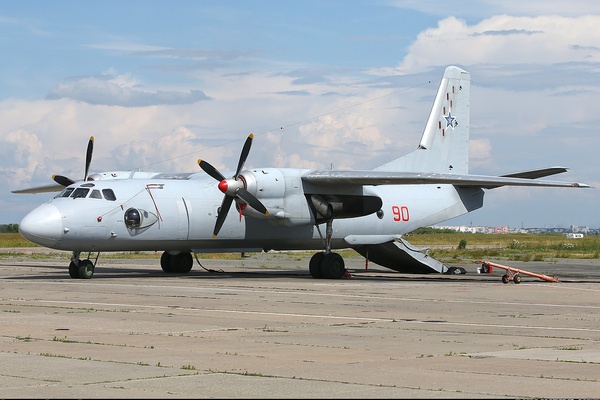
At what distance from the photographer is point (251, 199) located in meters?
31.2

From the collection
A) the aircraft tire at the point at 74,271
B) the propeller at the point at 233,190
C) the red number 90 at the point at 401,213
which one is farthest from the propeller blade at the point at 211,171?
the red number 90 at the point at 401,213

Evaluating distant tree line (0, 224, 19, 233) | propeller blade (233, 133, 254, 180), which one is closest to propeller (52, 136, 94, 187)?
propeller blade (233, 133, 254, 180)

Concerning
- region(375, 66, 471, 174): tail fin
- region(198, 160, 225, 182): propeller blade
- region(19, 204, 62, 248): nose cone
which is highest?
region(375, 66, 471, 174): tail fin

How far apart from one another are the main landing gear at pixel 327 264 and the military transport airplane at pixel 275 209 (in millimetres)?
37

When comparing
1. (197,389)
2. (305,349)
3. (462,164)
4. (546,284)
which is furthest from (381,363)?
(462,164)

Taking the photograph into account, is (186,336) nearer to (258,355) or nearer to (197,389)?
(258,355)

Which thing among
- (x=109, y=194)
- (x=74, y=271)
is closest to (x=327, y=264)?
(x=109, y=194)

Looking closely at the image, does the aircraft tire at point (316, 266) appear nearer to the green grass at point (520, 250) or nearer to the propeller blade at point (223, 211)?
the propeller blade at point (223, 211)

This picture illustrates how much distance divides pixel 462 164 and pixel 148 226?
16.5 metres

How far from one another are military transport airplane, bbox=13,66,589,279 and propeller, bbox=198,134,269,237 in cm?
4

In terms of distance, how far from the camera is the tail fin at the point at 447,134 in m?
40.0

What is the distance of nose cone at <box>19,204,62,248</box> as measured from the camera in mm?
28438

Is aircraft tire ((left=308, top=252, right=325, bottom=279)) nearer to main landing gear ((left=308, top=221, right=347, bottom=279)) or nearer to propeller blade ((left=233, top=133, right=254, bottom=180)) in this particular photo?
main landing gear ((left=308, top=221, right=347, bottom=279))

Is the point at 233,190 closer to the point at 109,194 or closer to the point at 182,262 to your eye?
the point at 109,194
